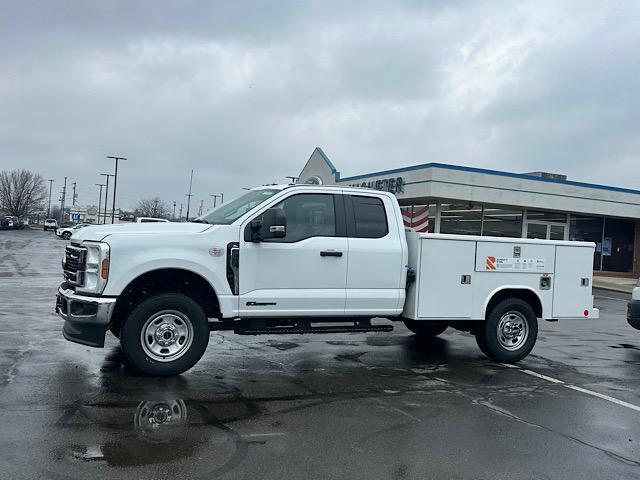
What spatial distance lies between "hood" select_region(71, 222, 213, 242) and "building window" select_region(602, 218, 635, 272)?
30.7 metres

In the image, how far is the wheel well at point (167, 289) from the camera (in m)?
7.01

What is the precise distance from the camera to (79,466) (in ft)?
14.4

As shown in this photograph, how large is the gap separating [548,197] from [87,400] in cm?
2583

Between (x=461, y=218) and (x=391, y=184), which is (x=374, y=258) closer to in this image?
(x=391, y=184)

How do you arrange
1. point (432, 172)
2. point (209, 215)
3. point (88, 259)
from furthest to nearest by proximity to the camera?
point (432, 172) < point (209, 215) < point (88, 259)

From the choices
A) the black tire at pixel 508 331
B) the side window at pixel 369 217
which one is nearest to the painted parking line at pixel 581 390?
the black tire at pixel 508 331

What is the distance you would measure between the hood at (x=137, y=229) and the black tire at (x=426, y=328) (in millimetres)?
4391

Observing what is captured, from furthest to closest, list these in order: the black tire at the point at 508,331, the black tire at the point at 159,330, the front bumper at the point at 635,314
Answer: the front bumper at the point at 635,314
the black tire at the point at 508,331
the black tire at the point at 159,330

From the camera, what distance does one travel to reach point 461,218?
2958 centimetres

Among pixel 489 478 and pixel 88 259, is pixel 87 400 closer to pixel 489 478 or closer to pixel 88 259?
pixel 88 259

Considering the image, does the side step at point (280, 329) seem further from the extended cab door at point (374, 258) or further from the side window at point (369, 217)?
the side window at point (369, 217)

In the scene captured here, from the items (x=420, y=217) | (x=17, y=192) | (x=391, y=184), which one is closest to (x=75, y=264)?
(x=420, y=217)

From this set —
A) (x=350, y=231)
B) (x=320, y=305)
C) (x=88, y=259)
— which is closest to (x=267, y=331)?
(x=320, y=305)

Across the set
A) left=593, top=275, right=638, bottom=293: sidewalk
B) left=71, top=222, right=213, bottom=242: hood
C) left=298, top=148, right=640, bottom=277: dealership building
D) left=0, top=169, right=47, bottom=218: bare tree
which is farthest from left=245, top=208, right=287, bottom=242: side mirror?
left=0, top=169, right=47, bottom=218: bare tree
